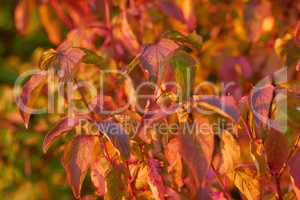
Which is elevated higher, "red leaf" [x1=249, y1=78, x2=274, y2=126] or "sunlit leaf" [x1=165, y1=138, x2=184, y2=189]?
"red leaf" [x1=249, y1=78, x2=274, y2=126]

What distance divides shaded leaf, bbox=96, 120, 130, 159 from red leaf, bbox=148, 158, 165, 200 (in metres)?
0.11

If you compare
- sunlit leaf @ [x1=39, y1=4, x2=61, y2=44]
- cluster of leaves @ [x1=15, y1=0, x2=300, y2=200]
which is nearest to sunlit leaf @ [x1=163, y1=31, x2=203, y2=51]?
cluster of leaves @ [x1=15, y1=0, x2=300, y2=200]

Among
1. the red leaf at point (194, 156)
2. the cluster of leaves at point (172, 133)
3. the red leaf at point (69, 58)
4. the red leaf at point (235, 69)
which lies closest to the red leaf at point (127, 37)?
the cluster of leaves at point (172, 133)

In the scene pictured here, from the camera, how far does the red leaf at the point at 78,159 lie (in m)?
0.88

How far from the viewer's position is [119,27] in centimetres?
145

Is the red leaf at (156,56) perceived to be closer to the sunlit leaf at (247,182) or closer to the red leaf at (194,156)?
the red leaf at (194,156)

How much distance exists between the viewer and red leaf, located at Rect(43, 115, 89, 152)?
2.95 feet

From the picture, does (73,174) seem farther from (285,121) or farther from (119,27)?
(119,27)

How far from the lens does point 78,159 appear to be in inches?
35.1

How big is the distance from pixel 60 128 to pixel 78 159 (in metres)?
0.07

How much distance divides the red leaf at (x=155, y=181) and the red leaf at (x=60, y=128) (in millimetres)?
127

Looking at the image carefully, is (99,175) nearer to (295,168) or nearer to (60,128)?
(60,128)

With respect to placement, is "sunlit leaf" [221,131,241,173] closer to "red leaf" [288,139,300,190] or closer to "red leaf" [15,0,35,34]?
"red leaf" [288,139,300,190]

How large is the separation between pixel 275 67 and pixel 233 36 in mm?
291
